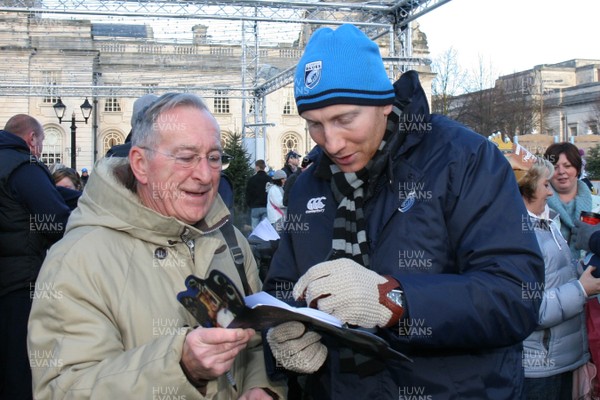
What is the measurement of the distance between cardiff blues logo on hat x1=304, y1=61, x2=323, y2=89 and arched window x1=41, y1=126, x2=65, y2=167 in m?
40.8

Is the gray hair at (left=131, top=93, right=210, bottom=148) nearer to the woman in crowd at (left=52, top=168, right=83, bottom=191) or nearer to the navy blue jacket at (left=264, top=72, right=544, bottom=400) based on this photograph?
the navy blue jacket at (left=264, top=72, right=544, bottom=400)

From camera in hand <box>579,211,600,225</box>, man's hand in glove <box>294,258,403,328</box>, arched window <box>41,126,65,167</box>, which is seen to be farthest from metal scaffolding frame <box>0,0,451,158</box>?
arched window <box>41,126,65,167</box>

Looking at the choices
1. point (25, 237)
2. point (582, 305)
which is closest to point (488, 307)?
point (582, 305)

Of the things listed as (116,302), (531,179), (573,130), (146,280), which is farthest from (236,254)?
(573,130)

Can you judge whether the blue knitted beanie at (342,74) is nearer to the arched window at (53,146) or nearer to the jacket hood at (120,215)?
the jacket hood at (120,215)

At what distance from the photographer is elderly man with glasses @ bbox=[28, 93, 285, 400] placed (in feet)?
6.27

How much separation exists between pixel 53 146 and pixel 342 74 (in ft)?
137

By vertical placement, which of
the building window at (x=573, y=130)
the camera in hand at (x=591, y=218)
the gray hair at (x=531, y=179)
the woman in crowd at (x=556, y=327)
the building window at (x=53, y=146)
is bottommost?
the woman in crowd at (x=556, y=327)

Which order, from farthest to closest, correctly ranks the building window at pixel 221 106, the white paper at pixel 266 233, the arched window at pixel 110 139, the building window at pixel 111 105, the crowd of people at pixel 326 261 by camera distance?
the building window at pixel 221 106
the building window at pixel 111 105
the arched window at pixel 110 139
the white paper at pixel 266 233
the crowd of people at pixel 326 261

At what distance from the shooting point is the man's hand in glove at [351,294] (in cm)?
172

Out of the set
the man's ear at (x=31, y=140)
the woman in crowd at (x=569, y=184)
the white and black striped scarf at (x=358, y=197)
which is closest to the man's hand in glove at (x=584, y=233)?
the woman in crowd at (x=569, y=184)

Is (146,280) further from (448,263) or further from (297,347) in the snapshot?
(448,263)

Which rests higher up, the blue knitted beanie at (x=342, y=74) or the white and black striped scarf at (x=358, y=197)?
the blue knitted beanie at (x=342, y=74)

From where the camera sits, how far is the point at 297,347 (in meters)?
2.02
